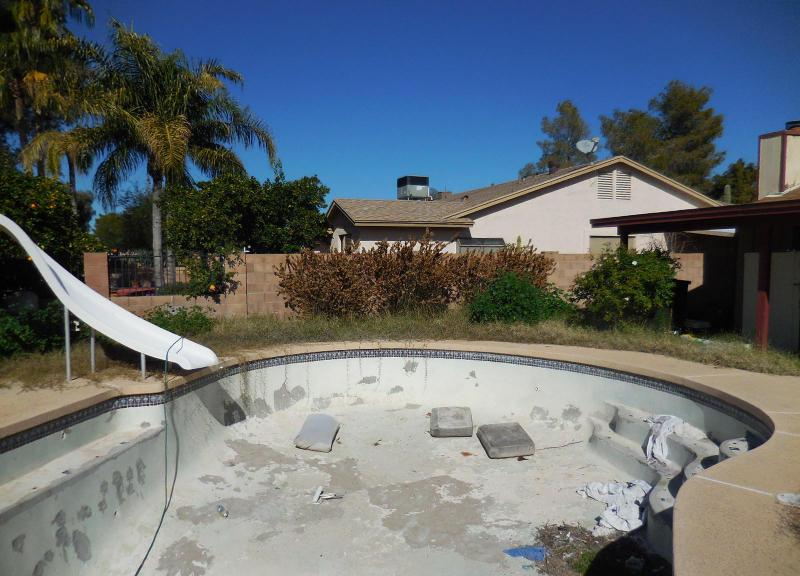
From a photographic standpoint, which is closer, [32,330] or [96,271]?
[32,330]

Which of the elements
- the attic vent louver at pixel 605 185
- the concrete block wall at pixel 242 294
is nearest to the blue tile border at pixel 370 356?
the concrete block wall at pixel 242 294

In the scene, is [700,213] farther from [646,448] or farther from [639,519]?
[639,519]

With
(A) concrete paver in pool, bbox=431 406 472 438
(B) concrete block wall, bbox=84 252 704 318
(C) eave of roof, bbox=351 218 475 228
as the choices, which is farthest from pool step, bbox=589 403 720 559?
(C) eave of roof, bbox=351 218 475 228

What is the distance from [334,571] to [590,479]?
10.6 feet

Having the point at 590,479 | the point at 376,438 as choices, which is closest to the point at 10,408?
the point at 376,438

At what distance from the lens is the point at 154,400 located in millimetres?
6414

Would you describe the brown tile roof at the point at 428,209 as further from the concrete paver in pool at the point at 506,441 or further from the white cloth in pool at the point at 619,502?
the white cloth in pool at the point at 619,502

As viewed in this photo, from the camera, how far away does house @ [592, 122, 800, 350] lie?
9.04m

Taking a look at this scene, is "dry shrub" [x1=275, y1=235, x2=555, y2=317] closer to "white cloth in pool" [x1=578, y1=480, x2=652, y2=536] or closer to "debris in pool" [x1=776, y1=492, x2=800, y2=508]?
"white cloth in pool" [x1=578, y1=480, x2=652, y2=536]

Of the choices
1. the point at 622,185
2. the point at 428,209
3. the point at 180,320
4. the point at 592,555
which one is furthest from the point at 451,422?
the point at 622,185

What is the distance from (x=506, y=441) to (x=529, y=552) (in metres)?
2.23

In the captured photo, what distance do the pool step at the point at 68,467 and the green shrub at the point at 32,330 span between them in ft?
7.95

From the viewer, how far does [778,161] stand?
1263 centimetres

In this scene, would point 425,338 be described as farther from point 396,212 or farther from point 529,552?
point 396,212
